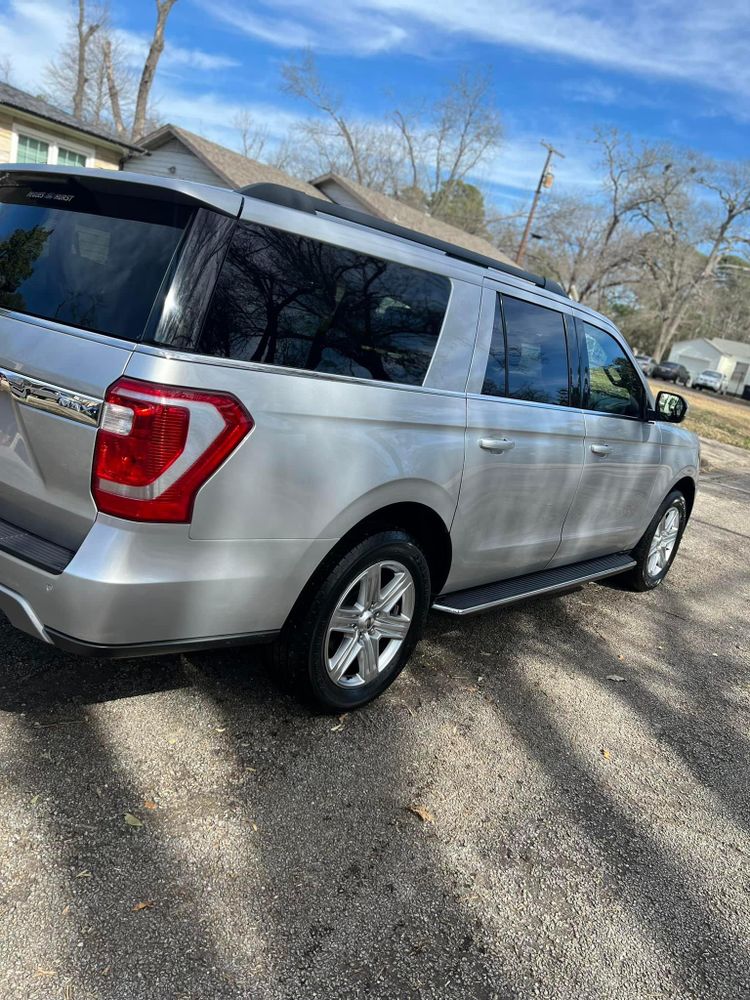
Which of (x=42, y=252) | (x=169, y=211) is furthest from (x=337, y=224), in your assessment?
(x=42, y=252)

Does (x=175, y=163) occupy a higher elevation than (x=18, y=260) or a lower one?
higher

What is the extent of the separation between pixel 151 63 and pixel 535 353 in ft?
124

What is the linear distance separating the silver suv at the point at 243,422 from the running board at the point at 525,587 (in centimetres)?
4

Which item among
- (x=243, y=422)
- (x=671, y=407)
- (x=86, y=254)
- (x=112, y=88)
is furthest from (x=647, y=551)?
(x=112, y=88)

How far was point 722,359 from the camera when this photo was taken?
80562 mm

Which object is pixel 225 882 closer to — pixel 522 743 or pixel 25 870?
pixel 25 870

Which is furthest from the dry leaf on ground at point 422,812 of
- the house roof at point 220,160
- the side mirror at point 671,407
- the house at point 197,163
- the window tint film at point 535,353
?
the house roof at point 220,160

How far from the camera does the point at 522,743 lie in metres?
3.32

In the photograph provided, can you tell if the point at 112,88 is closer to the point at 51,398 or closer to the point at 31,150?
the point at 31,150

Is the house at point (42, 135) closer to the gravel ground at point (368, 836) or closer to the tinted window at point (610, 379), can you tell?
the tinted window at point (610, 379)

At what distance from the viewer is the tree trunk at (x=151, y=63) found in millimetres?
32406

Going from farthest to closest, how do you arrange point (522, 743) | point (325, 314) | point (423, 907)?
point (522, 743)
point (325, 314)
point (423, 907)

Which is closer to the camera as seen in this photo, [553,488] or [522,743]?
[522,743]

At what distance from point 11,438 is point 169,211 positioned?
0.93 m
